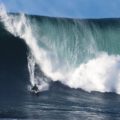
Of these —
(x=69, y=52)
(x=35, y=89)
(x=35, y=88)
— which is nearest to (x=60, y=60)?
(x=69, y=52)

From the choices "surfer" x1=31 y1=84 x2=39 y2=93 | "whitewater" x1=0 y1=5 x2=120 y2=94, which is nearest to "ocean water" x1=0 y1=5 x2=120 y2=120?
"whitewater" x1=0 y1=5 x2=120 y2=94

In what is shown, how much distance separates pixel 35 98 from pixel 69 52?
3.51 metres

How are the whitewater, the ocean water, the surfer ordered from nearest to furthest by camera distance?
the surfer < the ocean water < the whitewater

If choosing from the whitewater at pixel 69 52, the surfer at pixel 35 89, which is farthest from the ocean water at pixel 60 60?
the surfer at pixel 35 89

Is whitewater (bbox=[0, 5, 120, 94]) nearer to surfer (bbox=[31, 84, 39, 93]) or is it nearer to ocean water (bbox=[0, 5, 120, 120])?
ocean water (bbox=[0, 5, 120, 120])

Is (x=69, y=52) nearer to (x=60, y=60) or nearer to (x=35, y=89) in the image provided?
(x=60, y=60)

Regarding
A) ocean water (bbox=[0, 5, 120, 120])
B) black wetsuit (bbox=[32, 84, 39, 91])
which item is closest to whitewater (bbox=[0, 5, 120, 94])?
ocean water (bbox=[0, 5, 120, 120])

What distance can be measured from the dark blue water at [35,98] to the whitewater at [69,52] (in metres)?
0.41

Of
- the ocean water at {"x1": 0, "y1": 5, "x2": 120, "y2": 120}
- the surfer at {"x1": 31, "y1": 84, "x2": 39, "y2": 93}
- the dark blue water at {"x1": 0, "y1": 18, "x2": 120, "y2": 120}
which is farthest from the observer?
the ocean water at {"x1": 0, "y1": 5, "x2": 120, "y2": 120}

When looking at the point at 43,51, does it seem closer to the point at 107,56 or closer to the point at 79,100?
the point at 107,56

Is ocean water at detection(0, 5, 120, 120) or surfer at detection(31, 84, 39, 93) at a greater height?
ocean water at detection(0, 5, 120, 120)

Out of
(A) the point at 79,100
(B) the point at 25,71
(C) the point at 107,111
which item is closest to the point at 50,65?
(B) the point at 25,71

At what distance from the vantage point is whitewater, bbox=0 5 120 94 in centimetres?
1891

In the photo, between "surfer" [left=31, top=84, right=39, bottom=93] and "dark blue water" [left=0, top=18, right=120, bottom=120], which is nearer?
"dark blue water" [left=0, top=18, right=120, bottom=120]
